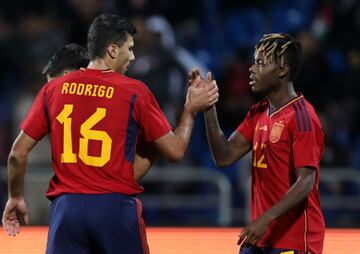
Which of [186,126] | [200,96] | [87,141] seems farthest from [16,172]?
[200,96]

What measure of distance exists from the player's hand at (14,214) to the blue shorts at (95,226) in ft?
0.87

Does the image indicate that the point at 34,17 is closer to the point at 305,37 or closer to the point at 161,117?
the point at 305,37

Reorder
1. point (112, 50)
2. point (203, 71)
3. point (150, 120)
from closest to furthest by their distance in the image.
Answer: point (150, 120)
point (112, 50)
point (203, 71)

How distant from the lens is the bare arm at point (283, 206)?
4191mm

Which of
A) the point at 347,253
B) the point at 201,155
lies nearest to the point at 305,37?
the point at 201,155

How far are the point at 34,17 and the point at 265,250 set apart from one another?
6.24 m

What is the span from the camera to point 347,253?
5.61 metres

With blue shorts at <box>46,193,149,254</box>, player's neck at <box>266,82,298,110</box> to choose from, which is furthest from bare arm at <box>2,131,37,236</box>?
player's neck at <box>266,82,298,110</box>

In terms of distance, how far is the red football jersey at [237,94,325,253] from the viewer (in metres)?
4.36

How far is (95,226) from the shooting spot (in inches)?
164

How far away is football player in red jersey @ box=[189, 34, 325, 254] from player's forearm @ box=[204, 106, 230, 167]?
17 cm

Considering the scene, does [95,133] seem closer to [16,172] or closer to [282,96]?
[16,172]

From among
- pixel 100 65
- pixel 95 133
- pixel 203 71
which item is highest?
pixel 100 65

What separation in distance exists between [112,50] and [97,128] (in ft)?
1.36
